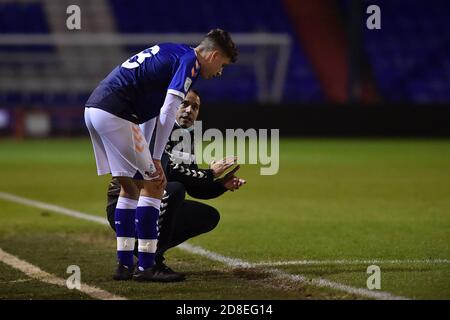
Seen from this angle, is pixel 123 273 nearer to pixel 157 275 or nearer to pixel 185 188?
pixel 157 275

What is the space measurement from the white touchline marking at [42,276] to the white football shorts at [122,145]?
81cm

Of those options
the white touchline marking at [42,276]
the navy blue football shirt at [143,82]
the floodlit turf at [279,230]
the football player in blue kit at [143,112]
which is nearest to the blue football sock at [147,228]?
the football player in blue kit at [143,112]

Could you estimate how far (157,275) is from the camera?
21.1 ft

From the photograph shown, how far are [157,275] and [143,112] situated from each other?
44.2 inches

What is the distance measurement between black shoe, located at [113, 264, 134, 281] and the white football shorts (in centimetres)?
66

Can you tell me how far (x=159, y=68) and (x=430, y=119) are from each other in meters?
22.2

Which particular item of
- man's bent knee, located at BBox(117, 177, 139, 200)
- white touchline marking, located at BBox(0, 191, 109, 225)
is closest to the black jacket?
man's bent knee, located at BBox(117, 177, 139, 200)

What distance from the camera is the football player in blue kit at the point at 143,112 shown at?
20.7ft

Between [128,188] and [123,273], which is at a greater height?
[128,188]

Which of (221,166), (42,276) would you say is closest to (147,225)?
(221,166)

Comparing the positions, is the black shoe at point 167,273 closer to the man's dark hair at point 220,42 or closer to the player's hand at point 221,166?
the player's hand at point 221,166

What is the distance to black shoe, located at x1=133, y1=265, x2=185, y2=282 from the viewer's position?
643 centimetres

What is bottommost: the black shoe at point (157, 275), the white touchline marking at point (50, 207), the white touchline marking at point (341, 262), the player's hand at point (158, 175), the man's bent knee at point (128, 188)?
the white touchline marking at point (50, 207)
